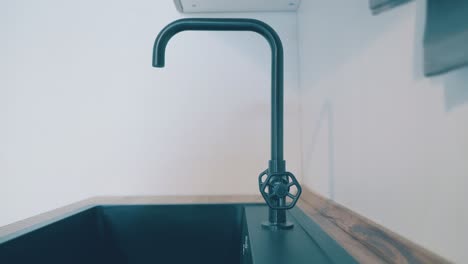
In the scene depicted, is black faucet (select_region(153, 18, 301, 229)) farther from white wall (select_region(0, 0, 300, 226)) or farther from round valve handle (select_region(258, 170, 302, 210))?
white wall (select_region(0, 0, 300, 226))

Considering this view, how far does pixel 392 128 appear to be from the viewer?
51 centimetres

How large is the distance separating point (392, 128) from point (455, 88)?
15cm

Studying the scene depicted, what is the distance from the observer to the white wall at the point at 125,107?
1207 mm

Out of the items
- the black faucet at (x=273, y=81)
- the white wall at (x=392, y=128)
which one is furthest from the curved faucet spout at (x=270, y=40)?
the white wall at (x=392, y=128)

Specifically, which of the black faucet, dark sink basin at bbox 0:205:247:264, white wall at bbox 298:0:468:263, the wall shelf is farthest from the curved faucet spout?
the wall shelf

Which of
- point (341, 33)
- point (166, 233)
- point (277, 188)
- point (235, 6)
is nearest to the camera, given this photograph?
point (277, 188)

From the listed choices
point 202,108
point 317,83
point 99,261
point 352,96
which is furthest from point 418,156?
point 202,108

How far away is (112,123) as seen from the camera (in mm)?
1220

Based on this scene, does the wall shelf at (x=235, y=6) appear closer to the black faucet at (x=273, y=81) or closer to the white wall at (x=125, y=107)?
the white wall at (x=125, y=107)

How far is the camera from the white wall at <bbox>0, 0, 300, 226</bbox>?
1207 millimetres

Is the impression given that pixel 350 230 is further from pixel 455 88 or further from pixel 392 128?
pixel 455 88

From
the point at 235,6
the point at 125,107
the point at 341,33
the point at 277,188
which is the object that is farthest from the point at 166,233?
the point at 235,6

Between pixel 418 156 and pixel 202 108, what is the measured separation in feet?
2.84

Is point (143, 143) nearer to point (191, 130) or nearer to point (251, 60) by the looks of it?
point (191, 130)
